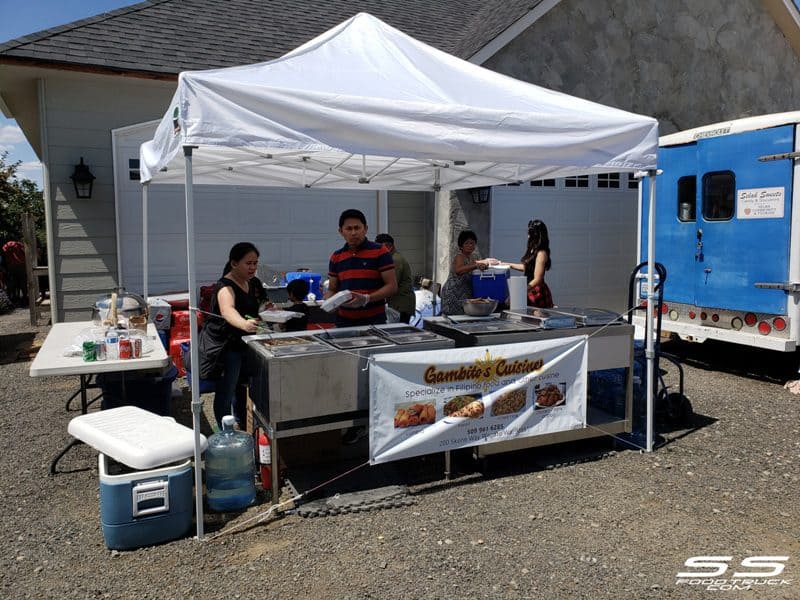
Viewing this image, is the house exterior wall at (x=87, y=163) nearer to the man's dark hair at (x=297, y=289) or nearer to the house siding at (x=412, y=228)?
the man's dark hair at (x=297, y=289)

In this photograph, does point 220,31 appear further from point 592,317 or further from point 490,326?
point 592,317

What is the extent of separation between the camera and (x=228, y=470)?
384 cm

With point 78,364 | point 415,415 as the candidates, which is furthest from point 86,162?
point 415,415

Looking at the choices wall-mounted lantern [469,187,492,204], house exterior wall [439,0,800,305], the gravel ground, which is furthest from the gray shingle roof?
the gravel ground

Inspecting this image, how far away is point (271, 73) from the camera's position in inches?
149

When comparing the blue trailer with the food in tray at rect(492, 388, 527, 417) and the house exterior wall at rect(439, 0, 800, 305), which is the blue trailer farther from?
the food in tray at rect(492, 388, 527, 417)

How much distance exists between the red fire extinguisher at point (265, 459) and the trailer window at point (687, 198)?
18.7ft

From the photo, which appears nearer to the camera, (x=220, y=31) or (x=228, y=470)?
(x=228, y=470)

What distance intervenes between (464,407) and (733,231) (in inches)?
174

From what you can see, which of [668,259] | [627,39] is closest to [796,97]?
[627,39]

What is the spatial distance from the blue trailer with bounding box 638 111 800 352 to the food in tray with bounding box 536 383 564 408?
3.19 m

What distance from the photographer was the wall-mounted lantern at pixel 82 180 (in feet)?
25.0

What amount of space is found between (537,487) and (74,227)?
6.41m

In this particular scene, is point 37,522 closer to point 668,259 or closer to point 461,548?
point 461,548
